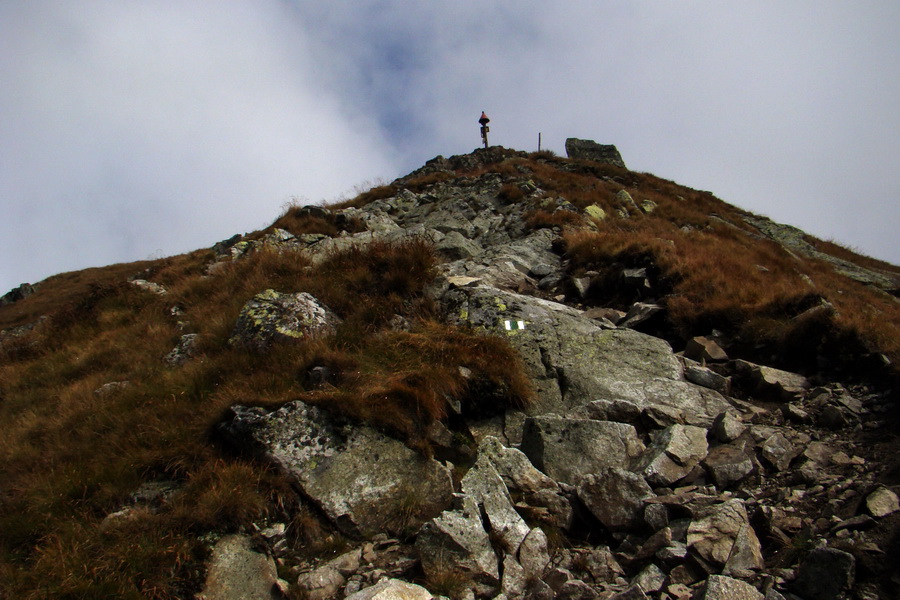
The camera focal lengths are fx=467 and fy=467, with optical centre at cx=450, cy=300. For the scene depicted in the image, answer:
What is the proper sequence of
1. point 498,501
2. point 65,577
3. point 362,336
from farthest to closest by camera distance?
point 362,336, point 498,501, point 65,577

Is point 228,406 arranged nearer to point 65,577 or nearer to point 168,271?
point 65,577

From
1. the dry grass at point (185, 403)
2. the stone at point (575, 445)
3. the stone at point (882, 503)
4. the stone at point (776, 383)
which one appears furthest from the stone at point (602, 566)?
the stone at point (776, 383)

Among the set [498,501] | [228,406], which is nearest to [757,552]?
[498,501]

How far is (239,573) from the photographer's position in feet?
13.2

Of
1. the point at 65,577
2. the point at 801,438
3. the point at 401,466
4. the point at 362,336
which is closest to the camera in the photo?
the point at 65,577

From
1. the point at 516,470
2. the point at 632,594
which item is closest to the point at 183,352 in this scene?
the point at 516,470

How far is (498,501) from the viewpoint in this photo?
15.2 feet

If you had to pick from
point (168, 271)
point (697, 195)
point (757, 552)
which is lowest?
point (757, 552)

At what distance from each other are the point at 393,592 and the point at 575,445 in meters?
2.79

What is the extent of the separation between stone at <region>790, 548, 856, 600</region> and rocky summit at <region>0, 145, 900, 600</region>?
0.06 feet

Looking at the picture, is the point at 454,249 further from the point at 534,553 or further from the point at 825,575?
the point at 825,575

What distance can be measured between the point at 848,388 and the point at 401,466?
20.4ft

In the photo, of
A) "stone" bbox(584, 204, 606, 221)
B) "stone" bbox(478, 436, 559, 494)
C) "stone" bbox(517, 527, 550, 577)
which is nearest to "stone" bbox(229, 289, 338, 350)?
"stone" bbox(478, 436, 559, 494)

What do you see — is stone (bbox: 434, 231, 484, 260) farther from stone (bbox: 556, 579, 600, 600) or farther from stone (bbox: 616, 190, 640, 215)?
stone (bbox: 556, 579, 600, 600)
